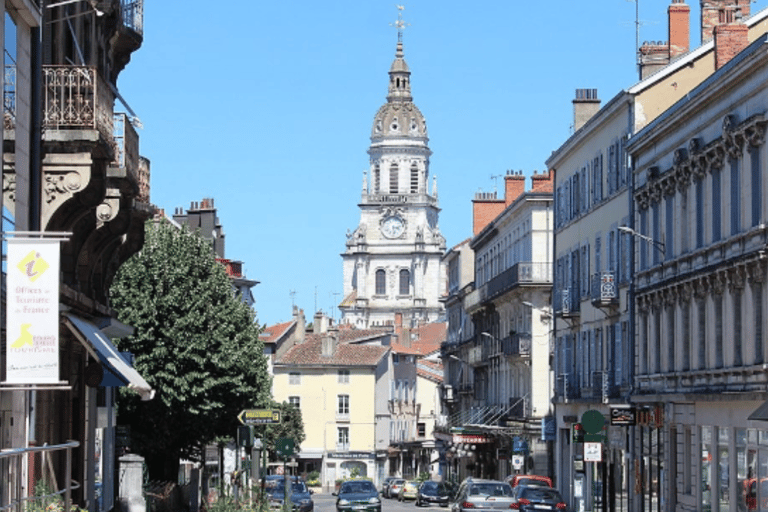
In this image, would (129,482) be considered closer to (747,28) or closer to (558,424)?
(747,28)

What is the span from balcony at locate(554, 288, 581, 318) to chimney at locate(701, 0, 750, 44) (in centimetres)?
1160

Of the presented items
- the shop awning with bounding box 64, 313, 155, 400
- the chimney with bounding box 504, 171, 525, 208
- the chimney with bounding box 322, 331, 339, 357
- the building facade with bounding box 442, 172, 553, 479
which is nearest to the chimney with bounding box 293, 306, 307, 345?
the chimney with bounding box 322, 331, 339, 357

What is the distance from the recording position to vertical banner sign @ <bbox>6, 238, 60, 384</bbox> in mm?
17438

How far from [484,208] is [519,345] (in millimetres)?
24971

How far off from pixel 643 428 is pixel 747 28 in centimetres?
1156

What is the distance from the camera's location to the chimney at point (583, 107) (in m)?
62.1

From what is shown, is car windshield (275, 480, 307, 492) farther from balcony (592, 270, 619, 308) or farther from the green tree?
balcony (592, 270, 619, 308)

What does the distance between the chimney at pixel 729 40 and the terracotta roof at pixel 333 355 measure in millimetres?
74943

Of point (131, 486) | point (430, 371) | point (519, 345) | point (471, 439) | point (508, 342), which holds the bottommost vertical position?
point (471, 439)

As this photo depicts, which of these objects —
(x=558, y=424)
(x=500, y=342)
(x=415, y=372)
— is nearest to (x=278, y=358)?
(x=415, y=372)

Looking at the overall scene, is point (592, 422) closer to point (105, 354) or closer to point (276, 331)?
point (105, 354)

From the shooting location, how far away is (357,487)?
53.6m

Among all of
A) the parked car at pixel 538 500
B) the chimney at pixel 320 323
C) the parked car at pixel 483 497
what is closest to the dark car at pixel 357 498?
the parked car at pixel 538 500

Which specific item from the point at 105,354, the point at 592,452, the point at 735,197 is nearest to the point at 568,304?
the point at 592,452
